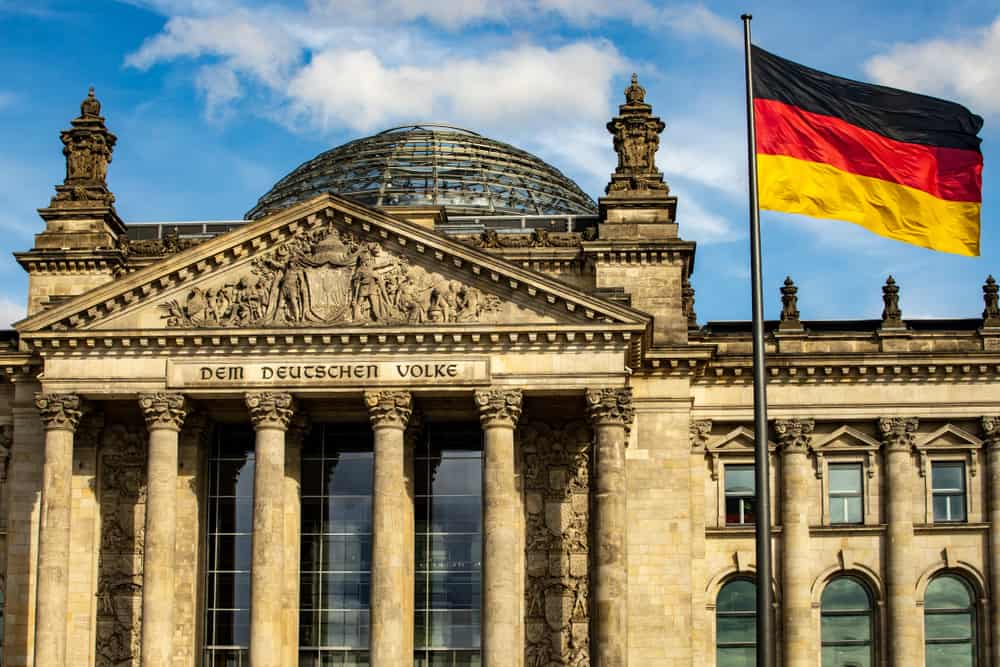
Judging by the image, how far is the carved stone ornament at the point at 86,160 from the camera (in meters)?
64.9

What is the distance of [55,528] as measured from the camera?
188 ft

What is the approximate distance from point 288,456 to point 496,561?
8.82 meters

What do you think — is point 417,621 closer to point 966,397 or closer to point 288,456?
point 288,456

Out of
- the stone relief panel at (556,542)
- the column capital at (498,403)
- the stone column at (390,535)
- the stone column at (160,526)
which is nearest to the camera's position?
the stone column at (390,535)

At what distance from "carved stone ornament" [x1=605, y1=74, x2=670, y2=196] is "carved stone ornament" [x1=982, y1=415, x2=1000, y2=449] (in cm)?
1392

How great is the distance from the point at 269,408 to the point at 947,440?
79.1ft

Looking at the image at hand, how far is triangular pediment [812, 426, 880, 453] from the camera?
63531mm

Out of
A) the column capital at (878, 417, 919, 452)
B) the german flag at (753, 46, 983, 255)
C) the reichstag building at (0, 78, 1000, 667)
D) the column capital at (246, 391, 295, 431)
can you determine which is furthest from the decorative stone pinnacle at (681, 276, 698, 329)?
the german flag at (753, 46, 983, 255)

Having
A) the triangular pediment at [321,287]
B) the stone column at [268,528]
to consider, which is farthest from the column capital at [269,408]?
the triangular pediment at [321,287]

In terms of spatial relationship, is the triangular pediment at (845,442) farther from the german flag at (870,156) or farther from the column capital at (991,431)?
the german flag at (870,156)

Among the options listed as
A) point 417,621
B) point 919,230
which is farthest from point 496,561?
point 919,230

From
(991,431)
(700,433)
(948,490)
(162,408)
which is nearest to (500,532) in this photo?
(700,433)

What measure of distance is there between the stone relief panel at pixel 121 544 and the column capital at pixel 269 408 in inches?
206

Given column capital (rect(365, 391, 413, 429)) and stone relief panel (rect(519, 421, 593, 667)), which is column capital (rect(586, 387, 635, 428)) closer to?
stone relief panel (rect(519, 421, 593, 667))
